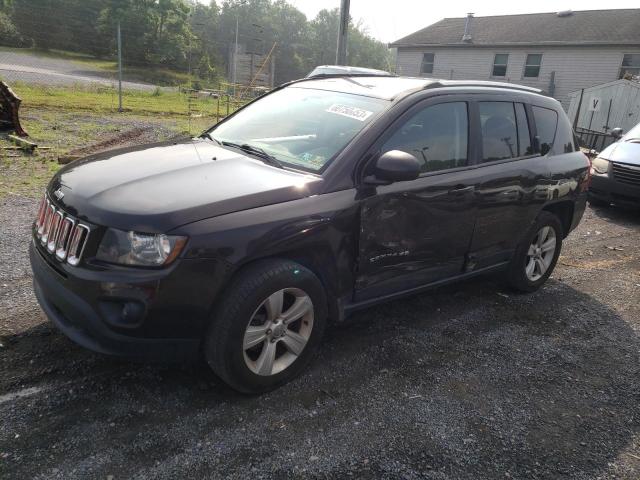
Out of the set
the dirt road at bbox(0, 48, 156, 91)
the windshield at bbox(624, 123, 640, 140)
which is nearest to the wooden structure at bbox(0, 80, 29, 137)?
the dirt road at bbox(0, 48, 156, 91)

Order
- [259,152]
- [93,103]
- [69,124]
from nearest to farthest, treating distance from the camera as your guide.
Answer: [259,152] → [69,124] → [93,103]

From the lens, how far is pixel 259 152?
11.1 ft

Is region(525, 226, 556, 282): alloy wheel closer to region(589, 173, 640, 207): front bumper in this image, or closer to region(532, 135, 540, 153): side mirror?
region(532, 135, 540, 153): side mirror

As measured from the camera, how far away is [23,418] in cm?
255

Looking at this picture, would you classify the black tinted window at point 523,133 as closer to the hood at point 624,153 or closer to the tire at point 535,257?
the tire at point 535,257

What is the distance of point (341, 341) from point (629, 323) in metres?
2.67

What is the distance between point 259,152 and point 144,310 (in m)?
1.41

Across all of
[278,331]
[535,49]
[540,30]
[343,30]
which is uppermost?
[540,30]

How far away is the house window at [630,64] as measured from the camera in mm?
24031

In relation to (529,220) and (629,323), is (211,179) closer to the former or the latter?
(529,220)

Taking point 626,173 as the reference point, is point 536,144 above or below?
above

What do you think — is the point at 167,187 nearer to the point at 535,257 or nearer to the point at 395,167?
the point at 395,167

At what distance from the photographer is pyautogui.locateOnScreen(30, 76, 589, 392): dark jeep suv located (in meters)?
2.47

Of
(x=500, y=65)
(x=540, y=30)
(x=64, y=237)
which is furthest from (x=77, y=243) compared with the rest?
(x=540, y=30)
